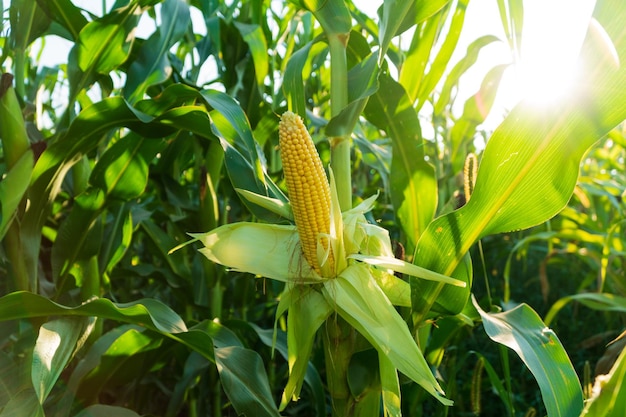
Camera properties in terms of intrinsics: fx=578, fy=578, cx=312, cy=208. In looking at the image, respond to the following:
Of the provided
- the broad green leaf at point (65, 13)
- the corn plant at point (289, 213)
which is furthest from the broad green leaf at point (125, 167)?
the broad green leaf at point (65, 13)

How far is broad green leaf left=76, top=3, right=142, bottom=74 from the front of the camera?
155 cm

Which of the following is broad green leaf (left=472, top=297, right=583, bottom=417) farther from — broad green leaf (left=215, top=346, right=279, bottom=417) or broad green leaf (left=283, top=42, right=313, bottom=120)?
broad green leaf (left=283, top=42, right=313, bottom=120)

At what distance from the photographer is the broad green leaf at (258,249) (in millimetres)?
1121

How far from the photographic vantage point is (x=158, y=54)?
1723 millimetres

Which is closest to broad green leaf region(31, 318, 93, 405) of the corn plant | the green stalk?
the corn plant

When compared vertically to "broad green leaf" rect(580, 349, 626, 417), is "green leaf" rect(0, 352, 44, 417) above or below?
Answer: below

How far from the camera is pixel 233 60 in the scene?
219cm

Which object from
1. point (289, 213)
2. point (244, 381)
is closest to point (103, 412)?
point (244, 381)

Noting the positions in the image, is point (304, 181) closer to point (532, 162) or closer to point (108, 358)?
point (532, 162)

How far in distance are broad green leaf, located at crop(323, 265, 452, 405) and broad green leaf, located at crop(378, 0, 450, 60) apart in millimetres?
489

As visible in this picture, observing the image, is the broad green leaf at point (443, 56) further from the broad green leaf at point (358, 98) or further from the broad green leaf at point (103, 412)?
the broad green leaf at point (103, 412)

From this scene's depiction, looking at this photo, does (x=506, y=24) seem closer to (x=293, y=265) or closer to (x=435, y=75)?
(x=435, y=75)

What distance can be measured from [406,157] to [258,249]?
466 millimetres

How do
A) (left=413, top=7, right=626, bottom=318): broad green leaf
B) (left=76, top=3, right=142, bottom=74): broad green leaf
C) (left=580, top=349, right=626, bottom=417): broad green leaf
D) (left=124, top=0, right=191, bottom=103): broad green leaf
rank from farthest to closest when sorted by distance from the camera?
(left=124, top=0, right=191, bottom=103): broad green leaf < (left=76, top=3, right=142, bottom=74): broad green leaf < (left=413, top=7, right=626, bottom=318): broad green leaf < (left=580, top=349, right=626, bottom=417): broad green leaf
